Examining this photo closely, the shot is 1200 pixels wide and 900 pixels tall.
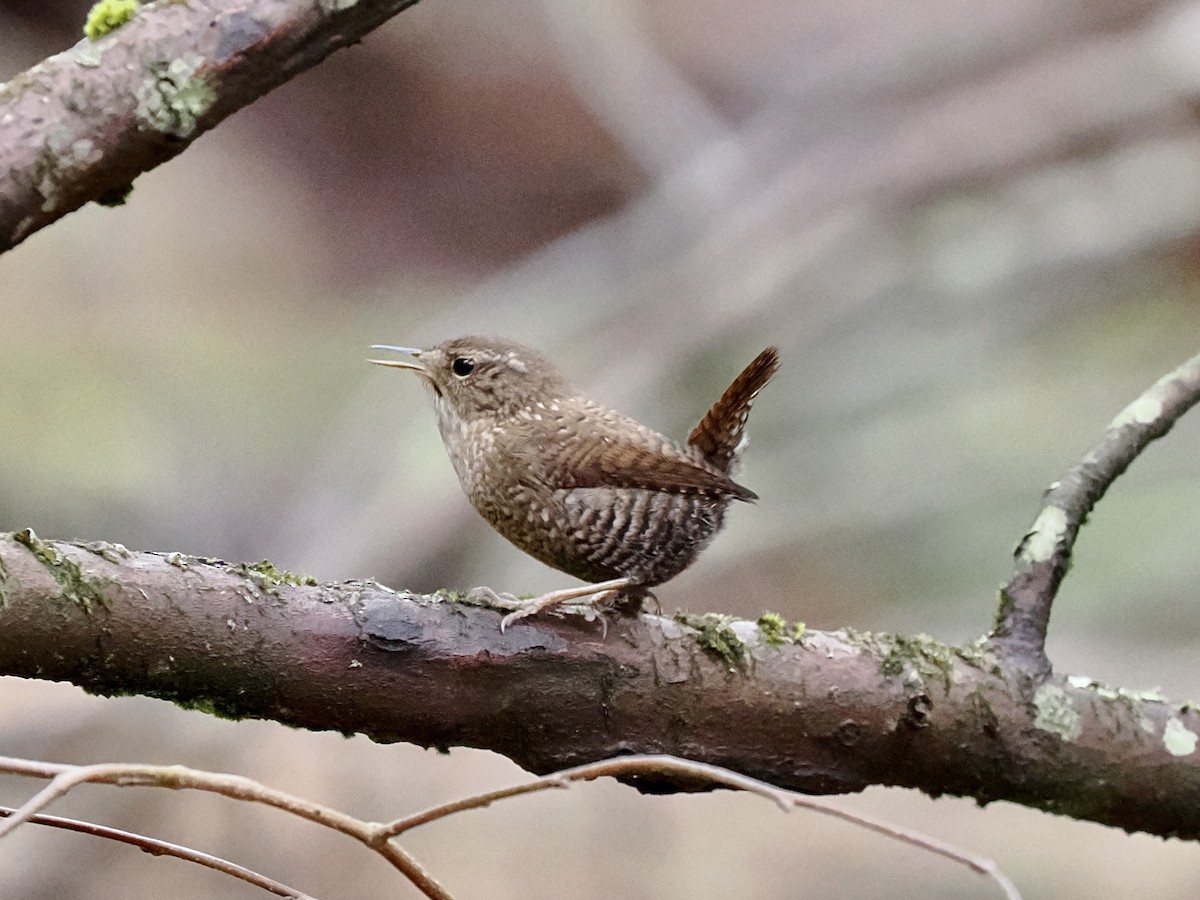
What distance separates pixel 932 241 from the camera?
14.7ft

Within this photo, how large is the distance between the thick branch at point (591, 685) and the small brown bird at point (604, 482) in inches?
7.2

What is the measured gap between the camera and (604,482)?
66.5 inches

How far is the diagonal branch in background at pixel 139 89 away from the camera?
1396 millimetres

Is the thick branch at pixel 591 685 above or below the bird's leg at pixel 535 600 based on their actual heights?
below

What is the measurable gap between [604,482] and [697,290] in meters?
2.58

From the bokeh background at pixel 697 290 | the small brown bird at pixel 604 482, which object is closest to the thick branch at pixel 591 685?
the small brown bird at pixel 604 482

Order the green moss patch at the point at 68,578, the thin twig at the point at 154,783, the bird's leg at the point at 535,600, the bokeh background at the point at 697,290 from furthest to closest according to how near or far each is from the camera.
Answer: the bokeh background at the point at 697,290, the bird's leg at the point at 535,600, the green moss patch at the point at 68,578, the thin twig at the point at 154,783

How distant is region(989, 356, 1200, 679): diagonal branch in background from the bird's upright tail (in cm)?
43

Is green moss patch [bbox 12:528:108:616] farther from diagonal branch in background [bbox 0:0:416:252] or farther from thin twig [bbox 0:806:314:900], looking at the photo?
diagonal branch in background [bbox 0:0:416:252]

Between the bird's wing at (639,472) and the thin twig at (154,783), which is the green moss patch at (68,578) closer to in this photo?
the thin twig at (154,783)

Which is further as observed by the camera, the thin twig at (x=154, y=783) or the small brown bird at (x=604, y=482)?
the small brown bird at (x=604, y=482)

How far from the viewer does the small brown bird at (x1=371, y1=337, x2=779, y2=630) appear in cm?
167

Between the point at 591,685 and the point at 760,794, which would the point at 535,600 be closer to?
the point at 591,685

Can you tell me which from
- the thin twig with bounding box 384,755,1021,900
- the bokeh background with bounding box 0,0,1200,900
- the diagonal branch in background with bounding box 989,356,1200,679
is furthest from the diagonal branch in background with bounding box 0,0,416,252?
the bokeh background with bounding box 0,0,1200,900
